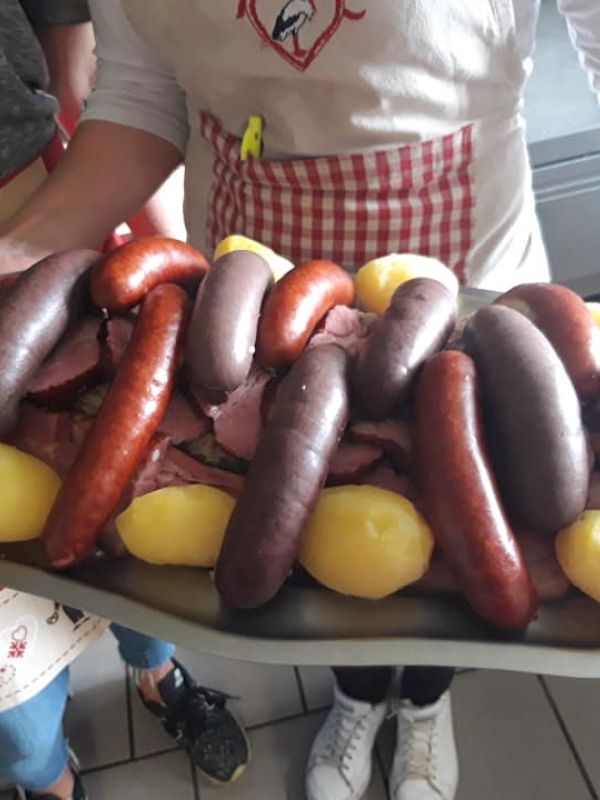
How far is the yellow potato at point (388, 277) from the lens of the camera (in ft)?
2.37

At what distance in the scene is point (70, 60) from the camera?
1335 mm

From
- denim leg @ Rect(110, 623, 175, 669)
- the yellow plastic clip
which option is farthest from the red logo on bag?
the yellow plastic clip

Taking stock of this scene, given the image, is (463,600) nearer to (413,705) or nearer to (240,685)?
(413,705)

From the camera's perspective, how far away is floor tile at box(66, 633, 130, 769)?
1.47 metres

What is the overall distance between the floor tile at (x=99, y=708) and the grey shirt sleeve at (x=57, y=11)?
1127mm

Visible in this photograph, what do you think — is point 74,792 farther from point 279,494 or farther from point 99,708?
point 279,494

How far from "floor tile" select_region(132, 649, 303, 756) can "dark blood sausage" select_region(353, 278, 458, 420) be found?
3.36 ft

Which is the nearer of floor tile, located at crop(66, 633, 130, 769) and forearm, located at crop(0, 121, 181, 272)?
forearm, located at crop(0, 121, 181, 272)

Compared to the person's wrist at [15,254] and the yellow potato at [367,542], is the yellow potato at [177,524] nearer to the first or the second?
the yellow potato at [367,542]

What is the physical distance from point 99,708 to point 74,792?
0.19 meters

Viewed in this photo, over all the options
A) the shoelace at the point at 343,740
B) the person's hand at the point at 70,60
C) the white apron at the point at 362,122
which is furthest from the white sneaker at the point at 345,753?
the person's hand at the point at 70,60

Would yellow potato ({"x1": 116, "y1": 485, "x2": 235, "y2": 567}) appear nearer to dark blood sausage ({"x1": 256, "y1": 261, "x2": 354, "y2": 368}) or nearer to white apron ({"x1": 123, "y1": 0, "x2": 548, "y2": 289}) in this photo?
dark blood sausage ({"x1": 256, "y1": 261, "x2": 354, "y2": 368})

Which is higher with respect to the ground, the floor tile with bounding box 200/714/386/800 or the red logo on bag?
the red logo on bag

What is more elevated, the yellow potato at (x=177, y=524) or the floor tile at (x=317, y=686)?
the yellow potato at (x=177, y=524)
